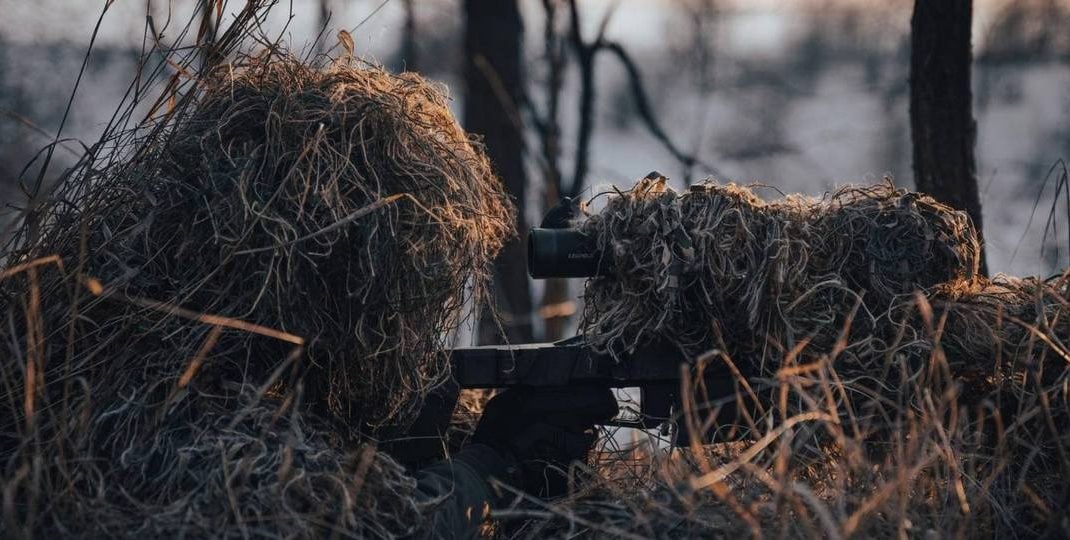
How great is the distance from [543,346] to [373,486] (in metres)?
1.02

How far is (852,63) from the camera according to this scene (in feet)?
45.8

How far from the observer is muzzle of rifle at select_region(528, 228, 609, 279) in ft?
12.2

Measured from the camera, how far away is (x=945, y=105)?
5023 mm

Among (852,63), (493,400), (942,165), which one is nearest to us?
(493,400)

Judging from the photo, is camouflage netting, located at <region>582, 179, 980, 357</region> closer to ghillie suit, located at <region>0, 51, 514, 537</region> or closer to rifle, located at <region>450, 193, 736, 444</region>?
rifle, located at <region>450, 193, 736, 444</region>

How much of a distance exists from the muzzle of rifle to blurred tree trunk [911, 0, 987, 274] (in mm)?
1973

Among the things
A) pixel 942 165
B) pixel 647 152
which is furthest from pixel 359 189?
pixel 647 152

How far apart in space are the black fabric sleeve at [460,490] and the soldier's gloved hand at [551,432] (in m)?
0.10

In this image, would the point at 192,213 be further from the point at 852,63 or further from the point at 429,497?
the point at 852,63

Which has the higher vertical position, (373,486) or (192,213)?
(192,213)

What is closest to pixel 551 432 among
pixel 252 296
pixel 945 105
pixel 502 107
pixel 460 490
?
pixel 460 490

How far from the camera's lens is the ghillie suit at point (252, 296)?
296 cm

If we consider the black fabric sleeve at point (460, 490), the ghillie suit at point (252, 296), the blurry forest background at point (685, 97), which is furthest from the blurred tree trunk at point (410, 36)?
the black fabric sleeve at point (460, 490)

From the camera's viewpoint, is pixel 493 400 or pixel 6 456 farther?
pixel 493 400
